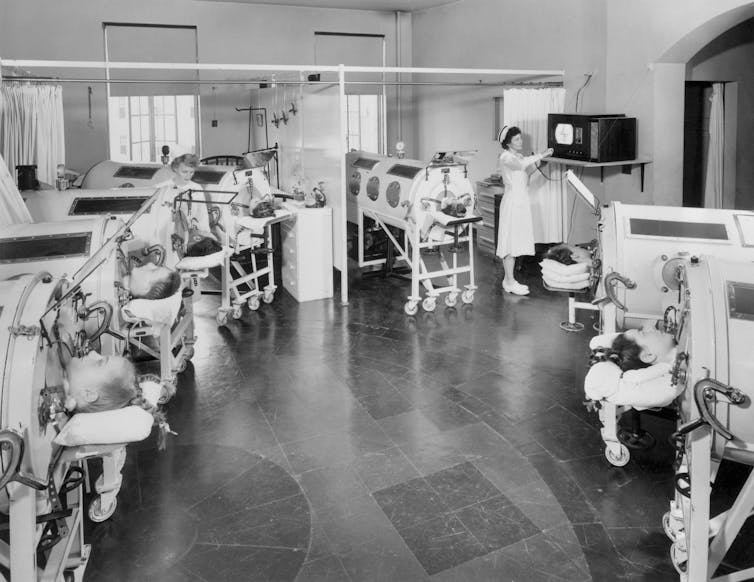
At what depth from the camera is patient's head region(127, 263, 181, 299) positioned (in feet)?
11.5

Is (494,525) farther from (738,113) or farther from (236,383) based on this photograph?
(738,113)

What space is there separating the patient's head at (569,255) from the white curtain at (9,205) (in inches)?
112

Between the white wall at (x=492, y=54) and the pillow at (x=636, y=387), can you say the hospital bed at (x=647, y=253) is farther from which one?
the white wall at (x=492, y=54)

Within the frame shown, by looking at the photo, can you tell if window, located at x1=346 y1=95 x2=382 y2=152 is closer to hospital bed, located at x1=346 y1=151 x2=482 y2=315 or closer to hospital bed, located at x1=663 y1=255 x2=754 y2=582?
hospital bed, located at x1=346 y1=151 x2=482 y2=315

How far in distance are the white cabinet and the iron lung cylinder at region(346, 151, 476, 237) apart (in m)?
0.58

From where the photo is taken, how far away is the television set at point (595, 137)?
6.78m

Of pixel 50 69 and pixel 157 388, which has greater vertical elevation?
pixel 50 69

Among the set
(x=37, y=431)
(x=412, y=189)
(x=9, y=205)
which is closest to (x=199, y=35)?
(x=412, y=189)

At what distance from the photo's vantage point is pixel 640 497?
3414 millimetres

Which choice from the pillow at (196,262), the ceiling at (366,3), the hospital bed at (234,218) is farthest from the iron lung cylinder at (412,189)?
the ceiling at (366,3)

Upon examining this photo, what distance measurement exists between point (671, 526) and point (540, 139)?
541 centimetres

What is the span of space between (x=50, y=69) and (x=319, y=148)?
4.55m

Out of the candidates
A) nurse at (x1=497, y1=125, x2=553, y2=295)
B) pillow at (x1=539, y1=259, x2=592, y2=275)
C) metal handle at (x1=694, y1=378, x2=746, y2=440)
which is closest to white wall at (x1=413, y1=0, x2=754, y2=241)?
nurse at (x1=497, y1=125, x2=553, y2=295)

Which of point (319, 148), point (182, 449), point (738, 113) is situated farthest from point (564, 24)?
point (182, 449)
